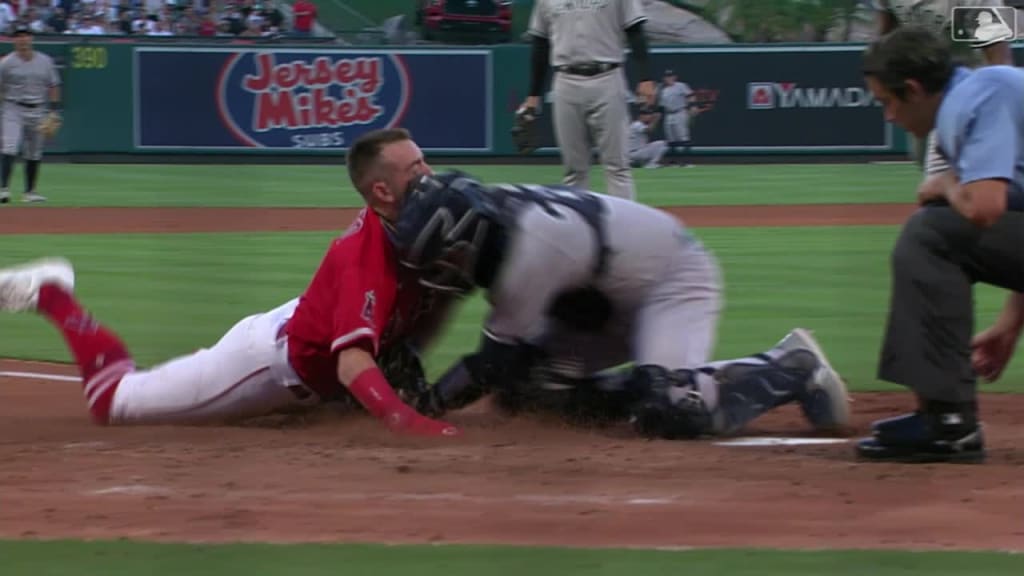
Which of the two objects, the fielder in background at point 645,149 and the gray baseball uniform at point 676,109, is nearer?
the gray baseball uniform at point 676,109

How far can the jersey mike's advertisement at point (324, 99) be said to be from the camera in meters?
24.1

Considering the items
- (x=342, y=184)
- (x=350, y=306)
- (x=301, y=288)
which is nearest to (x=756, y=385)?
→ (x=350, y=306)

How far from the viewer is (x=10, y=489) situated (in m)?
4.24

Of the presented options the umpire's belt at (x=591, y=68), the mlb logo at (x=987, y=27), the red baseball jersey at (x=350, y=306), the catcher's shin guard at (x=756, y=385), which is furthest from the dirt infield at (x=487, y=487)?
the umpire's belt at (x=591, y=68)

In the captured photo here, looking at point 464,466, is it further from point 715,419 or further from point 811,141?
point 811,141

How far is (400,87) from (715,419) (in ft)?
65.3

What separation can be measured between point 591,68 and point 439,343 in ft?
7.28

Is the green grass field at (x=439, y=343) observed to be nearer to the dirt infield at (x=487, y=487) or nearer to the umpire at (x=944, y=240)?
the dirt infield at (x=487, y=487)

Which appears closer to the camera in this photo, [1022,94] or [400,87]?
[1022,94]

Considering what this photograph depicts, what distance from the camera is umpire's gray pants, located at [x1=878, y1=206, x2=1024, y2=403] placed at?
14.4 feet

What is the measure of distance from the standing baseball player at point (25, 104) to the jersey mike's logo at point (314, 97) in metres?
7.18

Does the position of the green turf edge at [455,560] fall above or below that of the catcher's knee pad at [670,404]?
above

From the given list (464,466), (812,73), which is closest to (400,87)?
(812,73)

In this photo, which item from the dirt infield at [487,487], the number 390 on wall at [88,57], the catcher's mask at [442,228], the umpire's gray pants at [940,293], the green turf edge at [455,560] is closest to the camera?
the green turf edge at [455,560]
